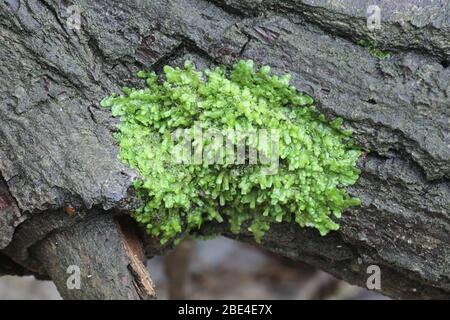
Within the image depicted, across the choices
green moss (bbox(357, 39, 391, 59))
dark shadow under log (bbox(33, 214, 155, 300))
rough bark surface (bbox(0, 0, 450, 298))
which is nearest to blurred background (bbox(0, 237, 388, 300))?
dark shadow under log (bbox(33, 214, 155, 300))

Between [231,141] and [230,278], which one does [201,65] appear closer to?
[231,141]

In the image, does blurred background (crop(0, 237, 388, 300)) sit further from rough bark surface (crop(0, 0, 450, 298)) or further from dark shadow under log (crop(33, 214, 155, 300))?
rough bark surface (crop(0, 0, 450, 298))

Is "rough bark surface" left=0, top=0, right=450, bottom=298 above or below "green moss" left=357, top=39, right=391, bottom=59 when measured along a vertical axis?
below

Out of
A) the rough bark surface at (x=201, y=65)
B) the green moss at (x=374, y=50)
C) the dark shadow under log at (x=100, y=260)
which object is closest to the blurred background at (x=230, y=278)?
the dark shadow under log at (x=100, y=260)

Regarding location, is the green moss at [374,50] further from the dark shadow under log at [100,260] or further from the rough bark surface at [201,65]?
the dark shadow under log at [100,260]

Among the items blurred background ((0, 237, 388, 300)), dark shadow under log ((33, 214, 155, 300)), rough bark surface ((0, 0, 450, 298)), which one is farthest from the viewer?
blurred background ((0, 237, 388, 300))

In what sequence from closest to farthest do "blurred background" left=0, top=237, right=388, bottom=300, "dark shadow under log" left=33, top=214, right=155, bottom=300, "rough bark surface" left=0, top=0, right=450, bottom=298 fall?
"rough bark surface" left=0, top=0, right=450, bottom=298, "dark shadow under log" left=33, top=214, right=155, bottom=300, "blurred background" left=0, top=237, right=388, bottom=300
